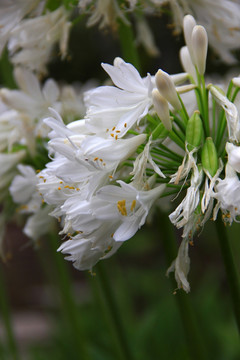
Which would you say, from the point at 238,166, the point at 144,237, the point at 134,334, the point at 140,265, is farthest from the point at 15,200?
the point at 140,265

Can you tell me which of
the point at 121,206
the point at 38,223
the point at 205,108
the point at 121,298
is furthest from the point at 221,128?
the point at 121,298

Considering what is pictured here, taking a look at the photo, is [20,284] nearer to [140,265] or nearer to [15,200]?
[140,265]

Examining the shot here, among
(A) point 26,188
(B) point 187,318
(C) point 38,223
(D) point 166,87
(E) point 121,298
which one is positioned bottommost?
(E) point 121,298

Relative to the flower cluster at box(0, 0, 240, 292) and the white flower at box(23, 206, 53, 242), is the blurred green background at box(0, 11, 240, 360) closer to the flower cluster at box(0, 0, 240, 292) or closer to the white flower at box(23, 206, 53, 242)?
the white flower at box(23, 206, 53, 242)

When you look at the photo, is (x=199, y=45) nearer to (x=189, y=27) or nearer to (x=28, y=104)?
(x=189, y=27)

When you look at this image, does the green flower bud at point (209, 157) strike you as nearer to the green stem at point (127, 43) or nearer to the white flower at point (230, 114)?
the white flower at point (230, 114)

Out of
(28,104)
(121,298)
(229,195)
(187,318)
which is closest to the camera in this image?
(229,195)
